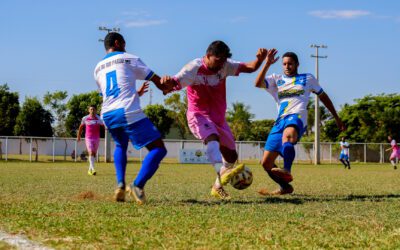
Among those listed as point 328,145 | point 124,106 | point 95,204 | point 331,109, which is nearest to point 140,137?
point 124,106

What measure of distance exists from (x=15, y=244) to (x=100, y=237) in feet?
1.96

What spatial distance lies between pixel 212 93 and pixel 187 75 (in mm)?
534

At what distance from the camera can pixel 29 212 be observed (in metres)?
5.76

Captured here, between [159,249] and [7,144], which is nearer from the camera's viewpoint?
[159,249]

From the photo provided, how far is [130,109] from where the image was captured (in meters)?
7.01

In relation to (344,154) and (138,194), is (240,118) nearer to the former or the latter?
(344,154)

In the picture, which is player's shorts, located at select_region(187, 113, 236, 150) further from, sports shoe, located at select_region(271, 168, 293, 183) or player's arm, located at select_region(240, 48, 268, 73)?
sports shoe, located at select_region(271, 168, 293, 183)

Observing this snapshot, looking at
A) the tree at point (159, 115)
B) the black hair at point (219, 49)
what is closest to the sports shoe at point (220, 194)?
the black hair at point (219, 49)

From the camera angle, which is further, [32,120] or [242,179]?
[32,120]

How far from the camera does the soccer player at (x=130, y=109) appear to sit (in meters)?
7.00

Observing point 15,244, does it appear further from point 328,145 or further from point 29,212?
point 328,145

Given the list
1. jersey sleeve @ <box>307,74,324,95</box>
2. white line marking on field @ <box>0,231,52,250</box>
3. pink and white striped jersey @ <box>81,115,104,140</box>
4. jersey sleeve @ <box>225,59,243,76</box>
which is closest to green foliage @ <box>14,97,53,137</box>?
pink and white striped jersey @ <box>81,115,104,140</box>

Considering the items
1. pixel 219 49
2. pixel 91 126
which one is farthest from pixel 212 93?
pixel 91 126

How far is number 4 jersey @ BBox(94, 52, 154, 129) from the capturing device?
7020 mm
